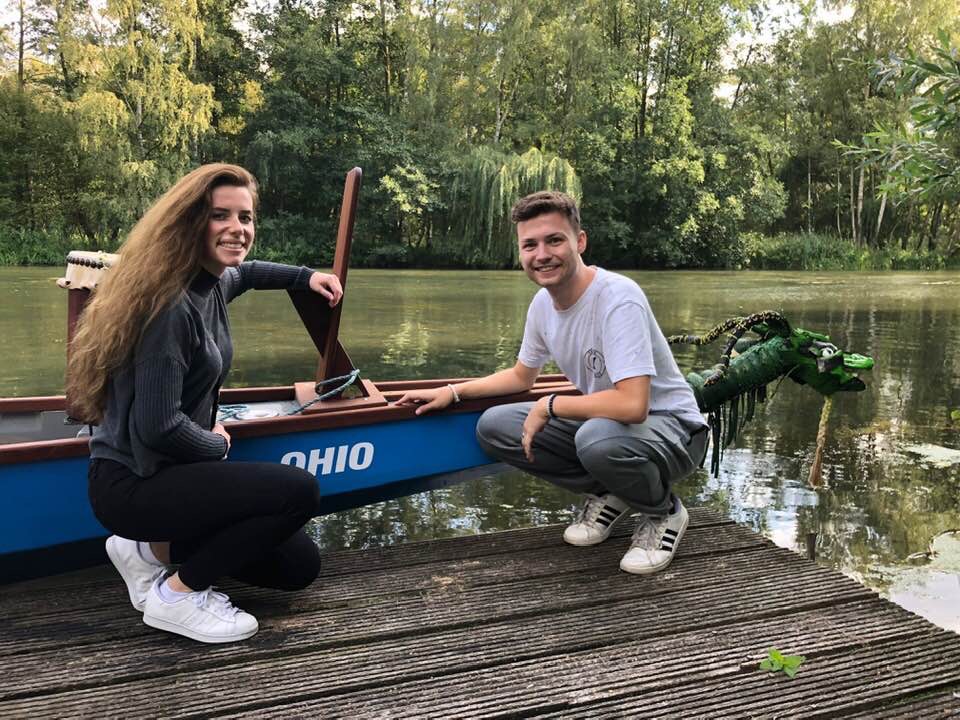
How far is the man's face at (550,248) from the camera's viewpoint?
8.09 ft

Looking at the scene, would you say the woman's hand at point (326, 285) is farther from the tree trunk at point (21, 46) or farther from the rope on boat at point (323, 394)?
the tree trunk at point (21, 46)

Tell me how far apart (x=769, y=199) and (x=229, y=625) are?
33.5 meters

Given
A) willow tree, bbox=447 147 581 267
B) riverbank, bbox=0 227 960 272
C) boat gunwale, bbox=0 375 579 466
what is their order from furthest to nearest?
riverbank, bbox=0 227 960 272 < willow tree, bbox=447 147 581 267 < boat gunwale, bbox=0 375 579 466

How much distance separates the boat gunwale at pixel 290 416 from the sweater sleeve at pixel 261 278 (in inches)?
16.9

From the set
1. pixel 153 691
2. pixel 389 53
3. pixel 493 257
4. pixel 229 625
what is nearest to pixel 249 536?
pixel 229 625

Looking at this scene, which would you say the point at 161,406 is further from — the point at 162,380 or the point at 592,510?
the point at 592,510

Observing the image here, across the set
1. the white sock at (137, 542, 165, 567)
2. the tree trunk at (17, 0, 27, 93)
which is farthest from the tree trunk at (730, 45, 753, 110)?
the white sock at (137, 542, 165, 567)

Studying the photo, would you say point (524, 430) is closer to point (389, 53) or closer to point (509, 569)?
point (509, 569)

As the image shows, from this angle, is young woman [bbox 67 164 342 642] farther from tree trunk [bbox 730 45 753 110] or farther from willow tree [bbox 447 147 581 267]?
tree trunk [bbox 730 45 753 110]

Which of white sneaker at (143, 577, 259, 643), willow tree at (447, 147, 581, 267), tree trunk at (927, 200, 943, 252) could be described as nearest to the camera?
white sneaker at (143, 577, 259, 643)

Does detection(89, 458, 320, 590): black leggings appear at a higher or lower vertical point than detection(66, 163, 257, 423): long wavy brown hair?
lower

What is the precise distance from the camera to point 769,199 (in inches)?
1283

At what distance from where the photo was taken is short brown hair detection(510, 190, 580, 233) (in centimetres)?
247

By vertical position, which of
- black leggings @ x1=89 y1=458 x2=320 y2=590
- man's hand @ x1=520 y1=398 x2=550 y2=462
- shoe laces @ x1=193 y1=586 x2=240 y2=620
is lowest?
shoe laces @ x1=193 y1=586 x2=240 y2=620
